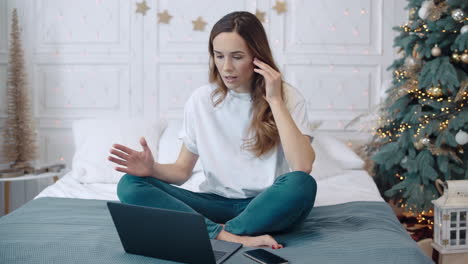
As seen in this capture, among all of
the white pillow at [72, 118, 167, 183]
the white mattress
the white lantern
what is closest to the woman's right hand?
the white mattress

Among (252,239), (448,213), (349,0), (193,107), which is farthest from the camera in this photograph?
(349,0)

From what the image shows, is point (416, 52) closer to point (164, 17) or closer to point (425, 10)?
point (425, 10)

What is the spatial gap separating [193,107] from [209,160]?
0.73 feet

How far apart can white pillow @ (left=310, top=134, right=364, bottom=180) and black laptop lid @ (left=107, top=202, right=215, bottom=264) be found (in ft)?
4.85

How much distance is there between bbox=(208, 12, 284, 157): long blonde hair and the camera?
5.99 feet

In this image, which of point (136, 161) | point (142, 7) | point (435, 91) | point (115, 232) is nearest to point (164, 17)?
point (142, 7)

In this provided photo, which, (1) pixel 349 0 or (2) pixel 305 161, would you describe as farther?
(1) pixel 349 0

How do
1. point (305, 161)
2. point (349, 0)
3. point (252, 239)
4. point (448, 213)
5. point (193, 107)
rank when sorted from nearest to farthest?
1. point (252, 239)
2. point (305, 161)
3. point (193, 107)
4. point (448, 213)
5. point (349, 0)

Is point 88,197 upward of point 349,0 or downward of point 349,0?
downward

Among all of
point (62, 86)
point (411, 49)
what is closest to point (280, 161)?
point (411, 49)

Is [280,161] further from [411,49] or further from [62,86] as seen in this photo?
[62,86]

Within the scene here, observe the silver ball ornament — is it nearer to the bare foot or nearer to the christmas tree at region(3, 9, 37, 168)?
the bare foot

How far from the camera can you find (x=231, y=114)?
6.48 ft

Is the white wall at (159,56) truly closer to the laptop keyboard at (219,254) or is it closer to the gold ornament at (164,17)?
the gold ornament at (164,17)
